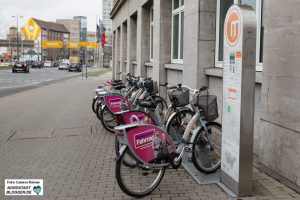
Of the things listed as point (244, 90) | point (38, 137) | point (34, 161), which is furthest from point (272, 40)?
point (38, 137)

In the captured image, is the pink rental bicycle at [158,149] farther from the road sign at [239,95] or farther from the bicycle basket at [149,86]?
the bicycle basket at [149,86]

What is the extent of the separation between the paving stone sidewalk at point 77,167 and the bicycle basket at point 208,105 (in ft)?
2.81

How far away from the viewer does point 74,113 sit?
1201 centimetres

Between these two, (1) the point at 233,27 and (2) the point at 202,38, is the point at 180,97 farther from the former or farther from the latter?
(2) the point at 202,38

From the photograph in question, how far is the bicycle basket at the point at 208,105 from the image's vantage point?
204 inches

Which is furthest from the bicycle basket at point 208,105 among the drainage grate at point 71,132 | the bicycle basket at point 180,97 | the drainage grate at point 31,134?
the drainage grate at point 31,134

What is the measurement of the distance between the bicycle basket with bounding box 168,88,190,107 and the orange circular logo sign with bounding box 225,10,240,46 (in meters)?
1.58

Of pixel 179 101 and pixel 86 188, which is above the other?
pixel 179 101

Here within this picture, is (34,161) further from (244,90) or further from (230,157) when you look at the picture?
(244,90)

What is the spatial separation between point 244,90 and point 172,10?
740cm

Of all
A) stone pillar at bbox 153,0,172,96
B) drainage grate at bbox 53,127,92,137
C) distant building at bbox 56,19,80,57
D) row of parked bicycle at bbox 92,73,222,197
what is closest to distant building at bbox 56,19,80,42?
distant building at bbox 56,19,80,57

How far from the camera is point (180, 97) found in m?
5.96

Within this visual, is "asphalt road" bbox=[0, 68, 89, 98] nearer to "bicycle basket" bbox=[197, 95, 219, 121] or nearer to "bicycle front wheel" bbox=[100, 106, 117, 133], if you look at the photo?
→ "bicycle front wheel" bbox=[100, 106, 117, 133]

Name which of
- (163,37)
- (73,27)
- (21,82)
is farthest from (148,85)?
(73,27)
